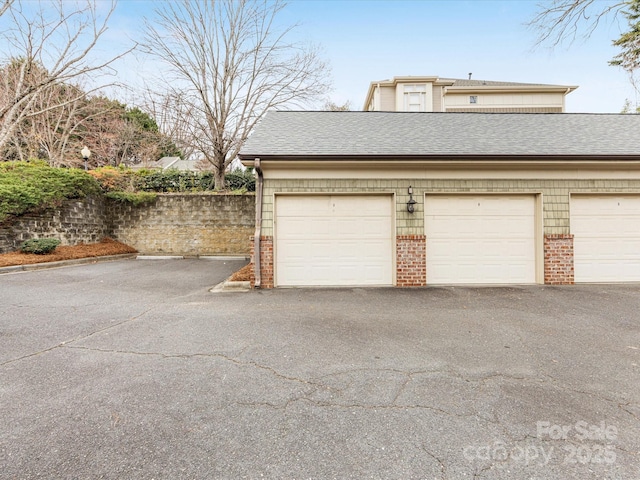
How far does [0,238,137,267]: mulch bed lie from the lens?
8.59 m

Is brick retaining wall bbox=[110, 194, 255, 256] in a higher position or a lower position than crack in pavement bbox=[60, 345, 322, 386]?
higher

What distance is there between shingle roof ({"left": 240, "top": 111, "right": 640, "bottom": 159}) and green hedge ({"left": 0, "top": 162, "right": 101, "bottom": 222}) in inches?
302

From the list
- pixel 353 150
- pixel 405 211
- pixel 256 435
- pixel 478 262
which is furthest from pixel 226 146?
pixel 256 435

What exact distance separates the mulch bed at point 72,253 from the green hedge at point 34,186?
4.13 ft

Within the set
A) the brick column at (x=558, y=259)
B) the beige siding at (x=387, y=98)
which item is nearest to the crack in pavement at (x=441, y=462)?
the brick column at (x=558, y=259)

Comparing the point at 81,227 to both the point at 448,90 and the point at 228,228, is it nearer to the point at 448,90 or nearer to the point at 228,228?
the point at 228,228

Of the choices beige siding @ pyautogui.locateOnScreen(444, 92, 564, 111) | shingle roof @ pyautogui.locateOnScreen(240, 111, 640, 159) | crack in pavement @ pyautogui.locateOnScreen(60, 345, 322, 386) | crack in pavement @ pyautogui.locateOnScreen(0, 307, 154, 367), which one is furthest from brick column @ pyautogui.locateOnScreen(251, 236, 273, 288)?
beige siding @ pyautogui.locateOnScreen(444, 92, 564, 111)

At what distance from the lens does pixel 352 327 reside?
416cm

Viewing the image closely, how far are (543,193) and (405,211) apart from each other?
3.23 meters

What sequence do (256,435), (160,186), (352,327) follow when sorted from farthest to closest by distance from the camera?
(160,186), (352,327), (256,435)

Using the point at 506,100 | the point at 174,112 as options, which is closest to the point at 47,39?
the point at 174,112

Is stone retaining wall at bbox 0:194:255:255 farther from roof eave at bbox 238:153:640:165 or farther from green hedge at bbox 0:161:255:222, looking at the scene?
roof eave at bbox 238:153:640:165

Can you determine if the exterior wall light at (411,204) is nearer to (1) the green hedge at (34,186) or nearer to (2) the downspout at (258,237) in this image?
(2) the downspout at (258,237)

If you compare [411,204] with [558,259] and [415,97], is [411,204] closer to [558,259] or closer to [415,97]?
[558,259]
